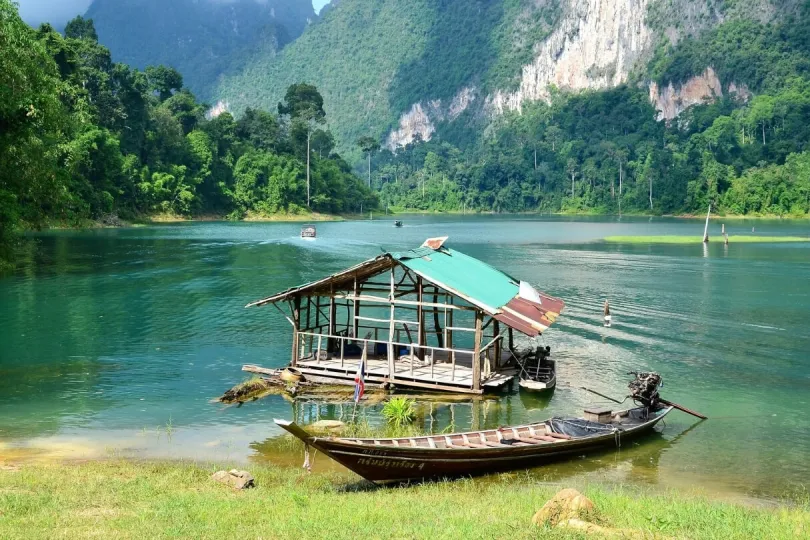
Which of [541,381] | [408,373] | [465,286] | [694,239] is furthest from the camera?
[694,239]

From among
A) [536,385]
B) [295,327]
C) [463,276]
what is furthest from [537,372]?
[295,327]

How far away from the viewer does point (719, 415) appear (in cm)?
2347

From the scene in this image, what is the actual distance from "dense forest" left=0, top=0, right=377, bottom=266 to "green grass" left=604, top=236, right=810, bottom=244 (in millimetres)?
54566

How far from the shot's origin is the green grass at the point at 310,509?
12.3m

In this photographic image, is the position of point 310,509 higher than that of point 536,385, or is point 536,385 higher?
point 310,509

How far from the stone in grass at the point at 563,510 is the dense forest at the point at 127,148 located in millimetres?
34537

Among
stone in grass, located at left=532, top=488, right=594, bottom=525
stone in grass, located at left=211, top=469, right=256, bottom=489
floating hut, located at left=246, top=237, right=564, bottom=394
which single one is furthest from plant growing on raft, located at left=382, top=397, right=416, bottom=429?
stone in grass, located at left=532, top=488, right=594, bottom=525

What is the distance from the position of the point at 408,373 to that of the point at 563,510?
469 inches

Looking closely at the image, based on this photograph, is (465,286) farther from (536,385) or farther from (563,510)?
(563,510)

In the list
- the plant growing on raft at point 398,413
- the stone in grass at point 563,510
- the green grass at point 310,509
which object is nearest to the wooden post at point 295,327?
the plant growing on raft at point 398,413

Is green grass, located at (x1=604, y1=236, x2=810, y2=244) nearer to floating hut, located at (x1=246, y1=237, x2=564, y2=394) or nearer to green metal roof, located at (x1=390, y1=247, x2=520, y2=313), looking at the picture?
green metal roof, located at (x1=390, y1=247, x2=520, y2=313)

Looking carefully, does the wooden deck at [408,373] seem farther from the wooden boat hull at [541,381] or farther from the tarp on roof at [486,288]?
the tarp on roof at [486,288]

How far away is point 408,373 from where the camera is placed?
24.2m

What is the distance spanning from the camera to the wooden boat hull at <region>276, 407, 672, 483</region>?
608 inches
